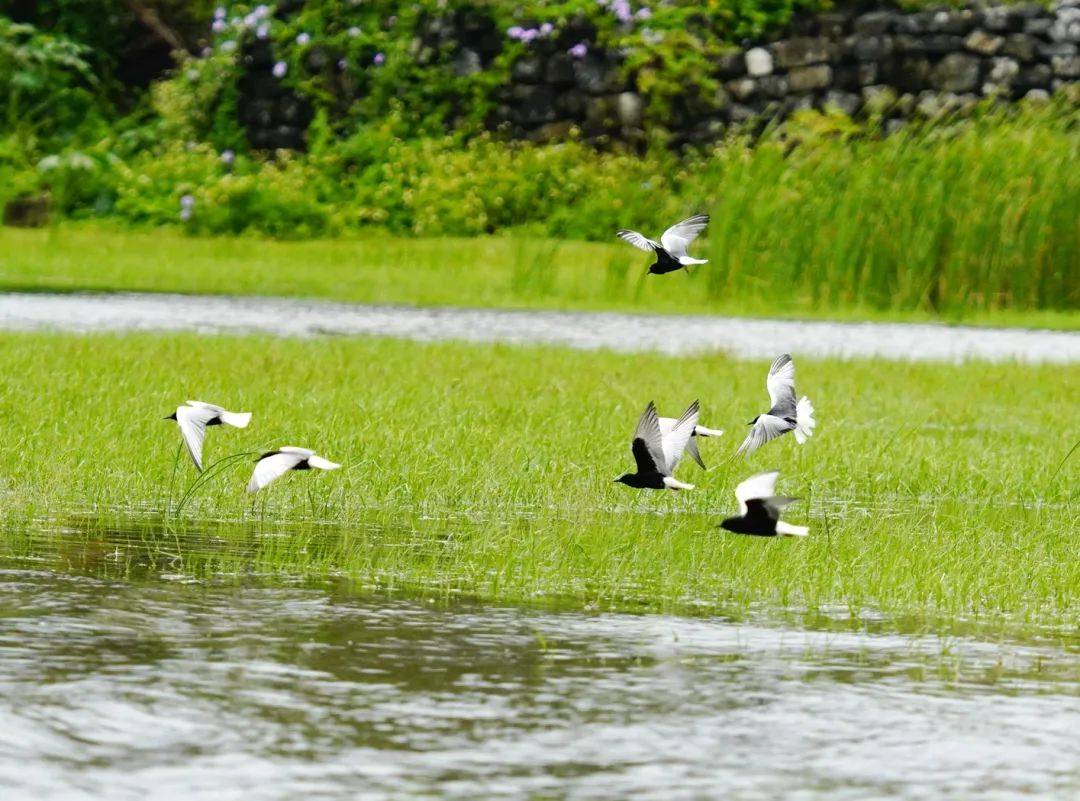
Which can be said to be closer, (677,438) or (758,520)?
(758,520)

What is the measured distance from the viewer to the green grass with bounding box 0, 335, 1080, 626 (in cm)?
677

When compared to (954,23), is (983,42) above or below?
below

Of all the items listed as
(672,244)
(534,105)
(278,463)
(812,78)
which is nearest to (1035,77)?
(812,78)

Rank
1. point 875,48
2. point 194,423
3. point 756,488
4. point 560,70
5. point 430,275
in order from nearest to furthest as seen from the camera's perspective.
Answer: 1. point 756,488
2. point 194,423
3. point 430,275
4. point 875,48
5. point 560,70

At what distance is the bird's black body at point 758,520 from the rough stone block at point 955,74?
1945 centimetres

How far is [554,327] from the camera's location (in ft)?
53.1

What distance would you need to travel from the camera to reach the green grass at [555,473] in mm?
6773

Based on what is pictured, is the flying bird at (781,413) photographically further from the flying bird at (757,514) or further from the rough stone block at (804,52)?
the rough stone block at (804,52)

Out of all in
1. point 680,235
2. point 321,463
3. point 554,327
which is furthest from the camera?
point 554,327

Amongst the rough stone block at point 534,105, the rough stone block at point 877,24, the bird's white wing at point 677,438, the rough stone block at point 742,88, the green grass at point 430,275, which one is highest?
the rough stone block at point 877,24

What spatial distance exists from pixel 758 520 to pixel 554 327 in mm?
10305

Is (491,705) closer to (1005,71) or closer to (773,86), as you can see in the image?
(773,86)

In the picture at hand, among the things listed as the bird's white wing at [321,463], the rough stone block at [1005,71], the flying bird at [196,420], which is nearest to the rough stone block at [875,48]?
the rough stone block at [1005,71]

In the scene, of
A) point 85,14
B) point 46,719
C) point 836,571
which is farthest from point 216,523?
point 85,14
